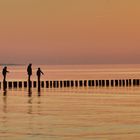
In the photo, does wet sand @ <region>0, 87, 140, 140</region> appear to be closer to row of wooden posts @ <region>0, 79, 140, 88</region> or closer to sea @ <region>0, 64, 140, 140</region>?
sea @ <region>0, 64, 140, 140</region>

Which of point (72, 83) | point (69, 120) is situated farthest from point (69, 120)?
point (72, 83)

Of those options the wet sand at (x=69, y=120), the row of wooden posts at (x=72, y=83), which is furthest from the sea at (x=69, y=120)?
the row of wooden posts at (x=72, y=83)

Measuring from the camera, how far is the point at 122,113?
3678 cm

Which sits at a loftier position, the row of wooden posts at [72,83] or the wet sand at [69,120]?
the wet sand at [69,120]

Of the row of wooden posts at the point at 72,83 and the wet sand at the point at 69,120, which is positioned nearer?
the wet sand at the point at 69,120

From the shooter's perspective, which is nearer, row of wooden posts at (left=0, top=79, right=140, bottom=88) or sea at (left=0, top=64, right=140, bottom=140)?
sea at (left=0, top=64, right=140, bottom=140)

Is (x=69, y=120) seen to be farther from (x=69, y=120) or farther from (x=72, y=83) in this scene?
(x=72, y=83)

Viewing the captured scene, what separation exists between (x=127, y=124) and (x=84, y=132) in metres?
3.57

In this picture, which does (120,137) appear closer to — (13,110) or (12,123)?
(12,123)

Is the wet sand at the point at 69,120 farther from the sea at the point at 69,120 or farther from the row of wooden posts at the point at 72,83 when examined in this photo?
the row of wooden posts at the point at 72,83

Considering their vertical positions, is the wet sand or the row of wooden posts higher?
the wet sand

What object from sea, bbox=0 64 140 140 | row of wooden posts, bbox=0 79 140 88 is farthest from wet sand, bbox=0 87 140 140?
row of wooden posts, bbox=0 79 140 88

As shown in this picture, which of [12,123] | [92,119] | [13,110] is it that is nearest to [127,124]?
[92,119]

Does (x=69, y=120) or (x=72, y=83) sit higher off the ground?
(x=69, y=120)
